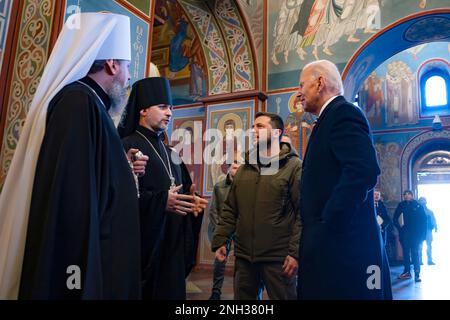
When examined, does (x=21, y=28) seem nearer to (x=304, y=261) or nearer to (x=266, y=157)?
(x=266, y=157)

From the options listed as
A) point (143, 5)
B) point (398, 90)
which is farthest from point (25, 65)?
point (398, 90)

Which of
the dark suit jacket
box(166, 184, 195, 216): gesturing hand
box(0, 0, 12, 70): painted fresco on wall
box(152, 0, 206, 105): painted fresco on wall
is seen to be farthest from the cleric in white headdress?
box(152, 0, 206, 105): painted fresco on wall

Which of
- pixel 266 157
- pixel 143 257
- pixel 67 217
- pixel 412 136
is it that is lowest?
pixel 143 257

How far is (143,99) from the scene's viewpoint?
116 inches

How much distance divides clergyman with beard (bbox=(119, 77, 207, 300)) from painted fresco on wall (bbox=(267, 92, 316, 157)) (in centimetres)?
499

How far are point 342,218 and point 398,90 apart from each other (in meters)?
14.9

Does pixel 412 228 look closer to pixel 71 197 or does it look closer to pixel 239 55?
pixel 239 55

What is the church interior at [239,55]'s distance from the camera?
11.7ft

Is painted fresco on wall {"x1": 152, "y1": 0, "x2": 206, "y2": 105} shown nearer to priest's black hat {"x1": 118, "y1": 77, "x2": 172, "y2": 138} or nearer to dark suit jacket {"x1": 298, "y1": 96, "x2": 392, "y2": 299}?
priest's black hat {"x1": 118, "y1": 77, "x2": 172, "y2": 138}

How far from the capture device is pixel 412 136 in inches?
578

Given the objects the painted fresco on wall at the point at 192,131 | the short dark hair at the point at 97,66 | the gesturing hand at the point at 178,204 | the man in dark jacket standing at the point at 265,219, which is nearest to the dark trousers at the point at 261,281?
the man in dark jacket standing at the point at 265,219

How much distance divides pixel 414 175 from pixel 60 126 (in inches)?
620
